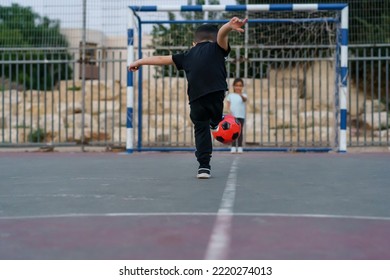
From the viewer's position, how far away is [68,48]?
1118cm

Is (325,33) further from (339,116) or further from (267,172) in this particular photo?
(267,172)

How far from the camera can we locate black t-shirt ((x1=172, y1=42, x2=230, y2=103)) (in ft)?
20.0

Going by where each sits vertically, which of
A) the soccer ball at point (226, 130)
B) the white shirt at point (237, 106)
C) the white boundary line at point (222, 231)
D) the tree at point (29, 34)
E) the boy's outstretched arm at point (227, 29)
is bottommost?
the white boundary line at point (222, 231)

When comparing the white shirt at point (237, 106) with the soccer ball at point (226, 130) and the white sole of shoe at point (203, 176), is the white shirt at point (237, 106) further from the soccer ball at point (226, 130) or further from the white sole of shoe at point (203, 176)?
the white sole of shoe at point (203, 176)

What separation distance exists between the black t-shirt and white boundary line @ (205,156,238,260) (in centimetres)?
154

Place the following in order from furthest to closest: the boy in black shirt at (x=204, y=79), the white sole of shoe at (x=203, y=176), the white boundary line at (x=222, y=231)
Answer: the boy in black shirt at (x=204, y=79)
the white sole of shoe at (x=203, y=176)
the white boundary line at (x=222, y=231)

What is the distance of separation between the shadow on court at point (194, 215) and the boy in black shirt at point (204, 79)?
0.39 m

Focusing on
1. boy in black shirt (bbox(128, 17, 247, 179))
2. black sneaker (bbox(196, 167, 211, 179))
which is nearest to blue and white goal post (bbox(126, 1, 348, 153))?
boy in black shirt (bbox(128, 17, 247, 179))

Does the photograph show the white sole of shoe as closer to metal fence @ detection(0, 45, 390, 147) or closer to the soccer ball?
the soccer ball

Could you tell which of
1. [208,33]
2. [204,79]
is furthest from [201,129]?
[208,33]

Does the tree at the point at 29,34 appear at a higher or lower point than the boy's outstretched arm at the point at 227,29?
higher

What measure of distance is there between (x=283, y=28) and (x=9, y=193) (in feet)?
29.6

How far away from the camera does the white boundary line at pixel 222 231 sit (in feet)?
8.71

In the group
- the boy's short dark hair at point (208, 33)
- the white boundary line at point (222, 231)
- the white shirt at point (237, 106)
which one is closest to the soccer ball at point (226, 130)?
the boy's short dark hair at point (208, 33)
